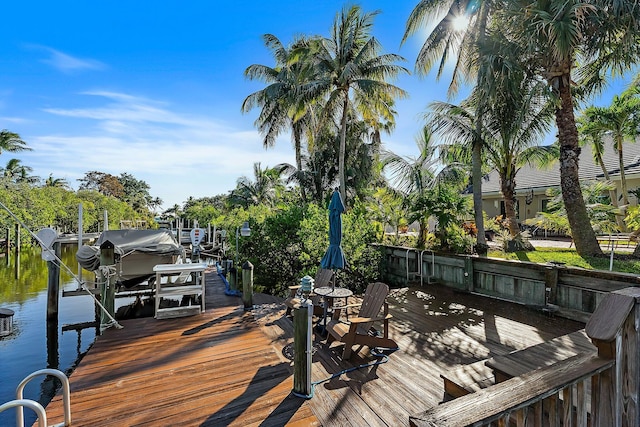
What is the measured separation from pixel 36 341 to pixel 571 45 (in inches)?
613

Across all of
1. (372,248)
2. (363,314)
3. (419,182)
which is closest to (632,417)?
(363,314)

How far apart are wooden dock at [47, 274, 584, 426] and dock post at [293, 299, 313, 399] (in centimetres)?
Result: 14

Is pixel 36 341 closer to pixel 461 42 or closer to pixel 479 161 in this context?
pixel 479 161

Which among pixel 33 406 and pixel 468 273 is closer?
pixel 33 406

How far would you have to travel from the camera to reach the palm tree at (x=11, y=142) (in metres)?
27.7

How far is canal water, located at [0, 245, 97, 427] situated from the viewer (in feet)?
20.6

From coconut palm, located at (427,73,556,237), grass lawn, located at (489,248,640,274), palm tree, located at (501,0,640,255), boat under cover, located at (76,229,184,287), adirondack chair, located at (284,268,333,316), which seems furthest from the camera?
coconut palm, located at (427,73,556,237)

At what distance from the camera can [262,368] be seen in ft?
14.2

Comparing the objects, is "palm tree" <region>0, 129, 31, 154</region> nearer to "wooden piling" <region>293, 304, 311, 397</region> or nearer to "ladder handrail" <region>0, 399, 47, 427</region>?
"ladder handrail" <region>0, 399, 47, 427</region>

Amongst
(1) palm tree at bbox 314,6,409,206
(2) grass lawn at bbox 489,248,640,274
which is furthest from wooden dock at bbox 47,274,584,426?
(1) palm tree at bbox 314,6,409,206

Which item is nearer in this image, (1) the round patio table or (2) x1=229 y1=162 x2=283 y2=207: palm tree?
(1) the round patio table

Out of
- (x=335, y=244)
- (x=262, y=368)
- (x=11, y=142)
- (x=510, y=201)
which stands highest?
(x=11, y=142)

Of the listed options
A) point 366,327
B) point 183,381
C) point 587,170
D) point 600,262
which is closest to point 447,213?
point 600,262

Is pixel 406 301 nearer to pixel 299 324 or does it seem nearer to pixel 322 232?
pixel 322 232
